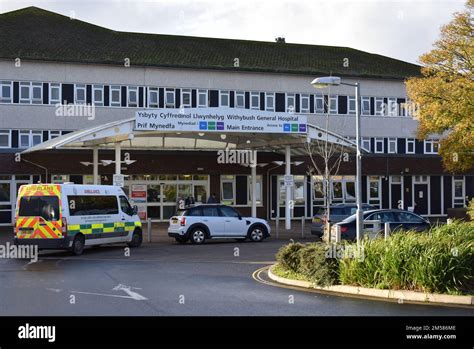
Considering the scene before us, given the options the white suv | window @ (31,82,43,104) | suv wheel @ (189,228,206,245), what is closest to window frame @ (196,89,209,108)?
window @ (31,82,43,104)

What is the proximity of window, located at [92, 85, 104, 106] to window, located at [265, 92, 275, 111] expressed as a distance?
10197mm

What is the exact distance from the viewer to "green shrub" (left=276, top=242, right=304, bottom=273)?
1593cm

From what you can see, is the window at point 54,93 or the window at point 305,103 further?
the window at point 305,103

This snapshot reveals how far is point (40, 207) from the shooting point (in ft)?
70.8

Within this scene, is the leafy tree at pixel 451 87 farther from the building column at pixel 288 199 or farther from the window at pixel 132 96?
the window at pixel 132 96

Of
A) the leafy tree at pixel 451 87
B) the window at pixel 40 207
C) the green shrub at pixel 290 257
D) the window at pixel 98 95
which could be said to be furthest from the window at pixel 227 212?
the window at pixel 98 95


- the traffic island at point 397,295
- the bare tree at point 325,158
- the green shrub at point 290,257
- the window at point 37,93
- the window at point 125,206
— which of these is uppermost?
the window at point 37,93

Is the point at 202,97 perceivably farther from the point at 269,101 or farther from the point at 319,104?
the point at 319,104

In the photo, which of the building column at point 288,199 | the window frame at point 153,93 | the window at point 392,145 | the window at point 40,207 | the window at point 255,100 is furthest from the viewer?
the window at point 392,145

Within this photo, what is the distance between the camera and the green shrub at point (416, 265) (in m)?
12.8

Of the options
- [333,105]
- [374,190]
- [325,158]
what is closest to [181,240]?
[325,158]

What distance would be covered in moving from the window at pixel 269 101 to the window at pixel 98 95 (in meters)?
10.2
